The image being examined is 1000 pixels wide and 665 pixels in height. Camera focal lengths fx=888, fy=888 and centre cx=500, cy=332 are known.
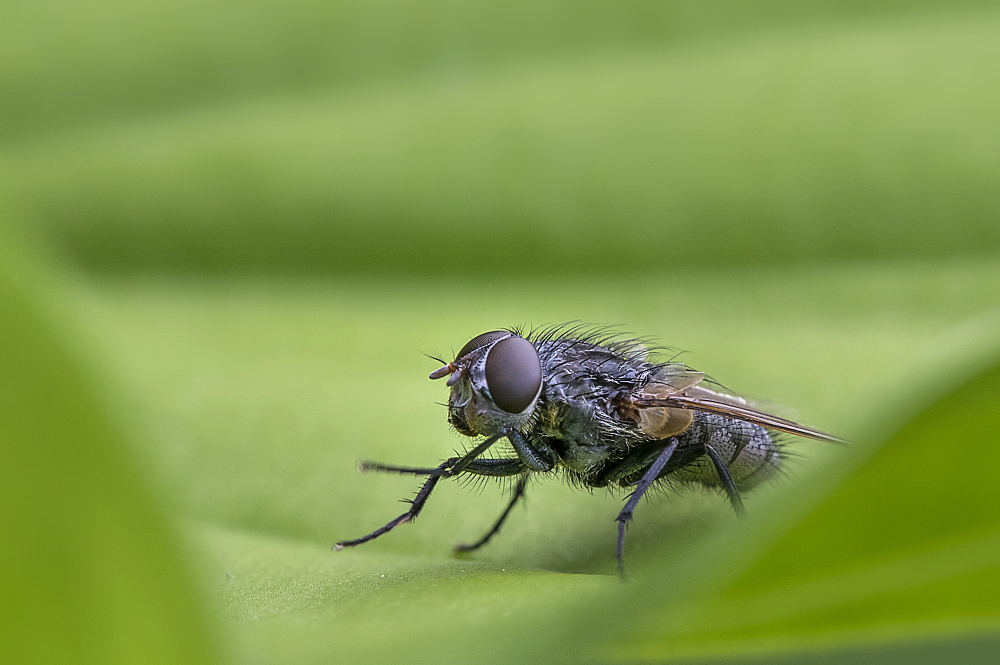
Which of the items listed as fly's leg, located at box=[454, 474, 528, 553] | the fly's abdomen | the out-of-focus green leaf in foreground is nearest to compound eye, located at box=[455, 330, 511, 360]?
fly's leg, located at box=[454, 474, 528, 553]

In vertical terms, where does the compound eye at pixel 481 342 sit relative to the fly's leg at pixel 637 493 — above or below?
above

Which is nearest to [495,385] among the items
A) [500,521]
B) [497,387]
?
[497,387]

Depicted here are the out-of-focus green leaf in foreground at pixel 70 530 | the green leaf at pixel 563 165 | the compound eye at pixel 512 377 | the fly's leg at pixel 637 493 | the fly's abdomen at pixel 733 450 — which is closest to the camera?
the out-of-focus green leaf in foreground at pixel 70 530

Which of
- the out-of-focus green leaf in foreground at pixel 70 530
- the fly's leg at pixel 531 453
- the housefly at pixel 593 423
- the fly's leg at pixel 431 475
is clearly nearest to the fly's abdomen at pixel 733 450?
the housefly at pixel 593 423

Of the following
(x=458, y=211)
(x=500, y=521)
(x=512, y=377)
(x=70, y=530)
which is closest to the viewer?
(x=70, y=530)

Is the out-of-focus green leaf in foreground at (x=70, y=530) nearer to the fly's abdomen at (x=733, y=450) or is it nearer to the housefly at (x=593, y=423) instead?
the housefly at (x=593, y=423)

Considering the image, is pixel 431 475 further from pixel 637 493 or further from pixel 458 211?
pixel 458 211
